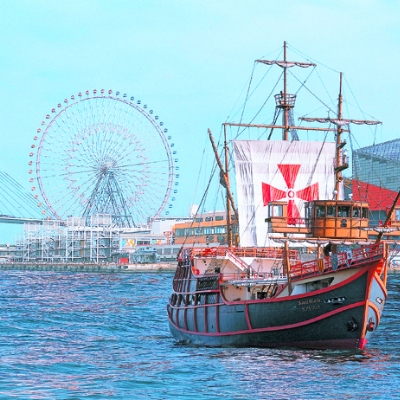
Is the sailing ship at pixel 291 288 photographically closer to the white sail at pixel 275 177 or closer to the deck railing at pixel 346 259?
the deck railing at pixel 346 259

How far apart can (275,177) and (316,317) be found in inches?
1059

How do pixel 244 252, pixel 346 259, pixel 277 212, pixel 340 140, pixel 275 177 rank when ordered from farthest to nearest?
pixel 275 177 → pixel 340 140 → pixel 244 252 → pixel 277 212 → pixel 346 259

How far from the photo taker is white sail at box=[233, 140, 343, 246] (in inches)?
2672

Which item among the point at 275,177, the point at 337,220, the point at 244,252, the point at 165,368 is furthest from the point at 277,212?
the point at 275,177

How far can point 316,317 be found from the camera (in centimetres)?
4412

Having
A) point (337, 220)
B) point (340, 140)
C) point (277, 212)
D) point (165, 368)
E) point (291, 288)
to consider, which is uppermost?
point (340, 140)

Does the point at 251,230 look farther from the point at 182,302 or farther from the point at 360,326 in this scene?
the point at 360,326

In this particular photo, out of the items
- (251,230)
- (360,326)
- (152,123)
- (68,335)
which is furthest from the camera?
(152,123)

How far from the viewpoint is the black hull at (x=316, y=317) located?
43.4 meters

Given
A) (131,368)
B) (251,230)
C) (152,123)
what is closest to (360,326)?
(131,368)

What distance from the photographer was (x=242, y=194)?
70125 millimetres

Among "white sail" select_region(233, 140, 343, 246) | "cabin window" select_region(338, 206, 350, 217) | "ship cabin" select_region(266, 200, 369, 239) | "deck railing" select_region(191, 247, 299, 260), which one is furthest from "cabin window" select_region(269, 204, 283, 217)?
"white sail" select_region(233, 140, 343, 246)

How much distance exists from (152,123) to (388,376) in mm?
131529

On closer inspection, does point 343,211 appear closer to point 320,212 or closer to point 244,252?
point 320,212
